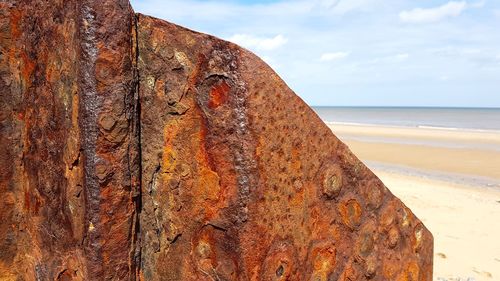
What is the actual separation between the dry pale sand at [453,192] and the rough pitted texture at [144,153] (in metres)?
4.36

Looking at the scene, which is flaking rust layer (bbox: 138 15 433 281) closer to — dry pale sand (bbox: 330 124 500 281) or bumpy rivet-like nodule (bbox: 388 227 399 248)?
bumpy rivet-like nodule (bbox: 388 227 399 248)

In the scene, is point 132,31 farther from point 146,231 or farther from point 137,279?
point 137,279

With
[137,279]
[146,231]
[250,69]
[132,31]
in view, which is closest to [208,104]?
[250,69]

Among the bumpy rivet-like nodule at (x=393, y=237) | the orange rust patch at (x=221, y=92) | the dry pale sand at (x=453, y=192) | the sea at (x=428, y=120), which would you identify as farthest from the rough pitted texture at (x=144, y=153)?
the sea at (x=428, y=120)

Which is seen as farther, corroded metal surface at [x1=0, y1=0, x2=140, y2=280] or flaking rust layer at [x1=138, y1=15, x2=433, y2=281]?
flaking rust layer at [x1=138, y1=15, x2=433, y2=281]

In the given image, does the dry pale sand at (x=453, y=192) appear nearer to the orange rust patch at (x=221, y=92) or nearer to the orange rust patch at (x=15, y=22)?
the orange rust patch at (x=221, y=92)

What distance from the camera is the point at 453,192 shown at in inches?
424

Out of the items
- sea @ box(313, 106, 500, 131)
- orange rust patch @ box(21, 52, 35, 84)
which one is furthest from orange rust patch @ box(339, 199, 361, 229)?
sea @ box(313, 106, 500, 131)

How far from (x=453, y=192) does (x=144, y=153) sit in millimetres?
10721

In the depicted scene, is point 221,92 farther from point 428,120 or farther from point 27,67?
point 428,120

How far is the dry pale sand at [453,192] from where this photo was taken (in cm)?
587

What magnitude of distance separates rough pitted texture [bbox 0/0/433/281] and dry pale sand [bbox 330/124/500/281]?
4.36 m

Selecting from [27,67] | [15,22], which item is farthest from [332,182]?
[15,22]

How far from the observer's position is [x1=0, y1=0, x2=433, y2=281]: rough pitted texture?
121 centimetres
